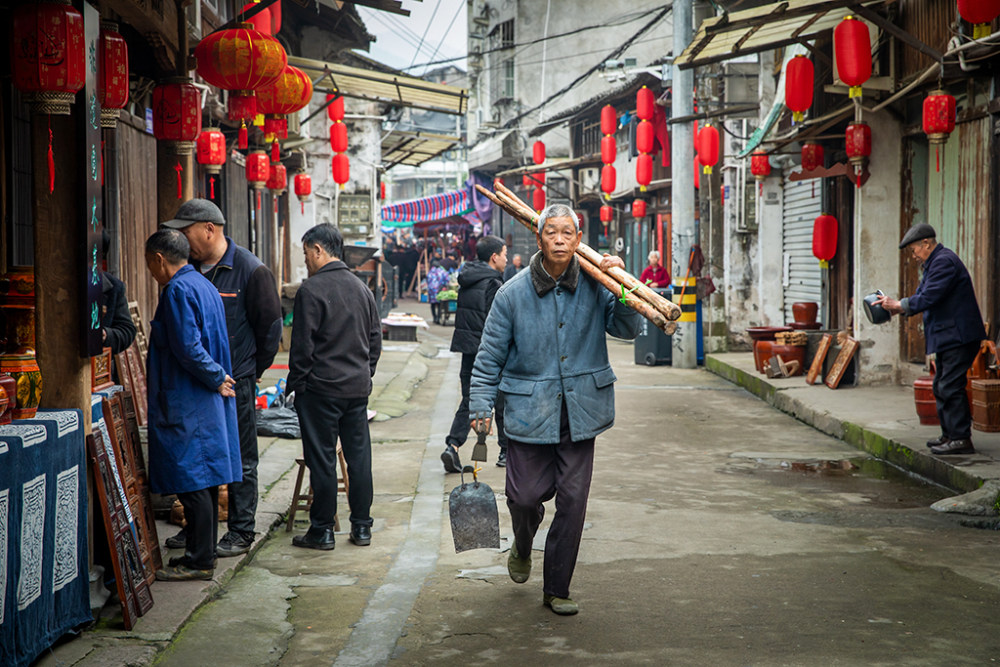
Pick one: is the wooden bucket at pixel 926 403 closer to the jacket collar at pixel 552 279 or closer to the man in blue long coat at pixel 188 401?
the jacket collar at pixel 552 279

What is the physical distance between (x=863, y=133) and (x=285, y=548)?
30.8 feet

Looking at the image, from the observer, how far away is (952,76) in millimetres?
10984

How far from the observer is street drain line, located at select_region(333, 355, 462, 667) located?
480 cm

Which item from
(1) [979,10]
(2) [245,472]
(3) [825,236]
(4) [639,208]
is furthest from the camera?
(4) [639,208]

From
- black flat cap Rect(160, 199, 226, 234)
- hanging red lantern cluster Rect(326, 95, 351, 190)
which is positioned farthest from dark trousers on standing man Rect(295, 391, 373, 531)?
hanging red lantern cluster Rect(326, 95, 351, 190)

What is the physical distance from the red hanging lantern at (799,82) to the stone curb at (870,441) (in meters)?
3.81

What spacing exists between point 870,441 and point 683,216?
843 centimetres

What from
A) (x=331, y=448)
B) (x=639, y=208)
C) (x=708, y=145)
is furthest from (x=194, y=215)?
(x=639, y=208)

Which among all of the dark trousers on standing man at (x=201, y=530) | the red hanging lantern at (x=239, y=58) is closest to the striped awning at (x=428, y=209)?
the red hanging lantern at (x=239, y=58)

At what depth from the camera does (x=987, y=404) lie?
9789 mm

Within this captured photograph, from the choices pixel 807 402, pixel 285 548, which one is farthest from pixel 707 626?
pixel 807 402

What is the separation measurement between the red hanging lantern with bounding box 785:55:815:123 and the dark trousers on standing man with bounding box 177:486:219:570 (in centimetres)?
1042

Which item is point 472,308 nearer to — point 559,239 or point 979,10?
point 559,239

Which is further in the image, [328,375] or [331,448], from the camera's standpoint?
[331,448]
